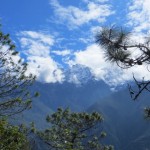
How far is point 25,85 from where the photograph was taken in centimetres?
2625

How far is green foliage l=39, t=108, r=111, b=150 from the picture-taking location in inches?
1950

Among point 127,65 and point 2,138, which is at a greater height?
point 2,138

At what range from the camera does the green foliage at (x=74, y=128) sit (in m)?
49.5

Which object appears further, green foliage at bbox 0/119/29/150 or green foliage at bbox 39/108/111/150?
green foliage at bbox 39/108/111/150

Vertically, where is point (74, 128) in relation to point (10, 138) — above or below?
above

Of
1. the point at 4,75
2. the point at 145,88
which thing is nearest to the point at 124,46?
the point at 145,88

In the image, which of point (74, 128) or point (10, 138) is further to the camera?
point (74, 128)

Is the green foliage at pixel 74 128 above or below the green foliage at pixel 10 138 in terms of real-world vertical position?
above

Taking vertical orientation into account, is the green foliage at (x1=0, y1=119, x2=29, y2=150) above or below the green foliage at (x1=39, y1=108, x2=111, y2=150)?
below

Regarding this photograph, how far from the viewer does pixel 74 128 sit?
5134 centimetres

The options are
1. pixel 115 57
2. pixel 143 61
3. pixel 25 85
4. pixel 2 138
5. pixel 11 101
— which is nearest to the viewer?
pixel 143 61

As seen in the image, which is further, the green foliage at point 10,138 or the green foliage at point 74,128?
the green foliage at point 74,128

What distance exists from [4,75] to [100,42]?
15.0 meters

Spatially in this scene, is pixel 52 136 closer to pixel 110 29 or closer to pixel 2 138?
pixel 2 138
